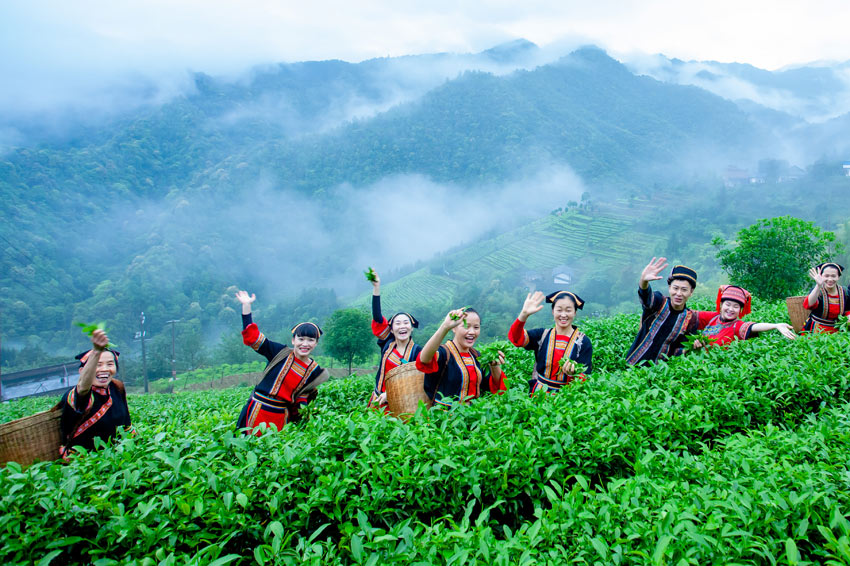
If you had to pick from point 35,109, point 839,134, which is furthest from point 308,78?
point 839,134

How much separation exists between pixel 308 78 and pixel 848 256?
150 metres

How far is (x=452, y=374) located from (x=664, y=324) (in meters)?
2.32

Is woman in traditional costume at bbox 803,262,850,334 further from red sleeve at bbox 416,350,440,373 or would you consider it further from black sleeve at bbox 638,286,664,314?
red sleeve at bbox 416,350,440,373

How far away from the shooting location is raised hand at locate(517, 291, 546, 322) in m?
3.99

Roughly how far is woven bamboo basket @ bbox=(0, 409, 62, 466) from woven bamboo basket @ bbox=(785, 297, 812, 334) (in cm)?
783

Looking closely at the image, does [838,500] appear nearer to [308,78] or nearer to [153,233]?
[153,233]

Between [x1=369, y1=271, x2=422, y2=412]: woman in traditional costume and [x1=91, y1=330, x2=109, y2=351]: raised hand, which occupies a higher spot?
[x1=91, y1=330, x2=109, y2=351]: raised hand

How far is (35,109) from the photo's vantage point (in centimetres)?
11475

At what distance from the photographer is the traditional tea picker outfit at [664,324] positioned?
190 inches

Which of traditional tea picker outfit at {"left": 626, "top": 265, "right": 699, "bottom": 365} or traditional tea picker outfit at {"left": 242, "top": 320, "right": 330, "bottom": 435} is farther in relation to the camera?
traditional tea picker outfit at {"left": 626, "top": 265, "right": 699, "bottom": 365}

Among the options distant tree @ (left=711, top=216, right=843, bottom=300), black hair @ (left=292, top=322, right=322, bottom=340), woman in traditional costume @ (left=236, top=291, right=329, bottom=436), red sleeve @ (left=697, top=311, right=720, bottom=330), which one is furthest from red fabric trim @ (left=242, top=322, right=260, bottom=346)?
distant tree @ (left=711, top=216, right=843, bottom=300)

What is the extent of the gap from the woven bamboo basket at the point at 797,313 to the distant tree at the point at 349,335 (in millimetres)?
22364

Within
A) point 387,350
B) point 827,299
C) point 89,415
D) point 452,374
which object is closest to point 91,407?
point 89,415

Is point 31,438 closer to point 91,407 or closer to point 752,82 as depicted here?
point 91,407
